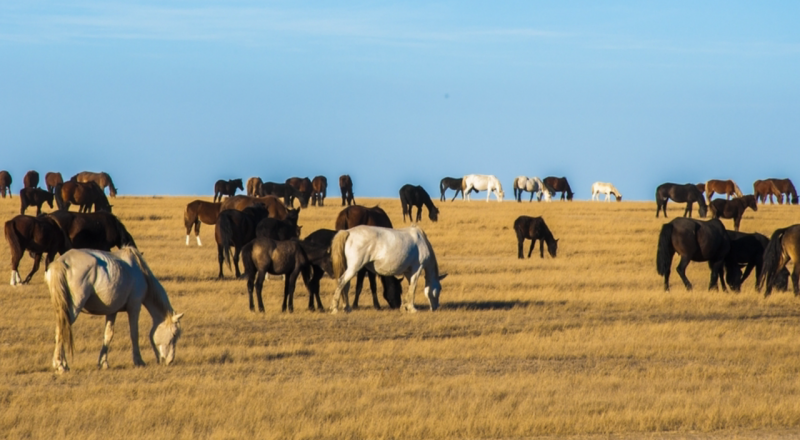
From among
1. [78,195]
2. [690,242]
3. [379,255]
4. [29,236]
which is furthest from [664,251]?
[78,195]

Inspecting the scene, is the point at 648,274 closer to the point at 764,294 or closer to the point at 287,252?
the point at 764,294

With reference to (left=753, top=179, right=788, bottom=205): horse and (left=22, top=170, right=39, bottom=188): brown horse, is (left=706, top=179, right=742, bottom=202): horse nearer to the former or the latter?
(left=753, top=179, right=788, bottom=205): horse

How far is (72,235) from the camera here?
19469 mm

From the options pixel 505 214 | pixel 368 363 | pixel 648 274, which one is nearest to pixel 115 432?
pixel 368 363

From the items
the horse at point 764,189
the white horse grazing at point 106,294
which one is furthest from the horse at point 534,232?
the horse at point 764,189

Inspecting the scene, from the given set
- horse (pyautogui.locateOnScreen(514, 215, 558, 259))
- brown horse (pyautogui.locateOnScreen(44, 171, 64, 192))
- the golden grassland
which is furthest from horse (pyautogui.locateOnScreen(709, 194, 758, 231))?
brown horse (pyautogui.locateOnScreen(44, 171, 64, 192))

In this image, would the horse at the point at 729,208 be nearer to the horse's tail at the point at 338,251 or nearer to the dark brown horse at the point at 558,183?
the horse's tail at the point at 338,251

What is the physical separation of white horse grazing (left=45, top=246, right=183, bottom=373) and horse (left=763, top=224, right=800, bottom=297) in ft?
39.0

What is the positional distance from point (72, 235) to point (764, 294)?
43.6 ft

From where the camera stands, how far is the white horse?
15.8 m

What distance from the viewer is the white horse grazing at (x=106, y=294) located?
33.0 ft

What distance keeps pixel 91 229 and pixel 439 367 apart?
1060cm

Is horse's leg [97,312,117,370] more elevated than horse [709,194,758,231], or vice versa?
horse [709,194,758,231]

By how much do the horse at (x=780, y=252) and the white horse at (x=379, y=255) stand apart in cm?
667
